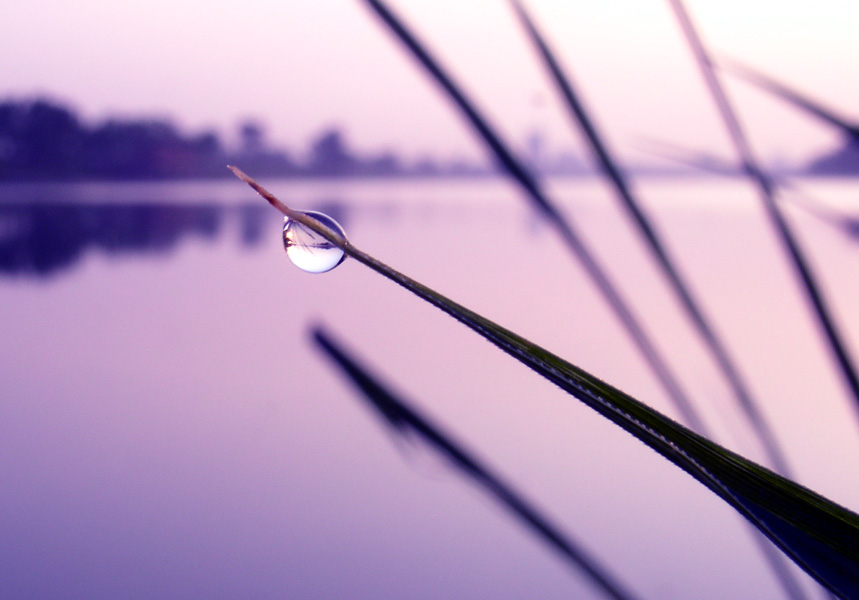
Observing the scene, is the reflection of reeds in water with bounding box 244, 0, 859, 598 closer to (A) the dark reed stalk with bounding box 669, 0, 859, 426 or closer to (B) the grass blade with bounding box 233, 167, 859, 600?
(B) the grass blade with bounding box 233, 167, 859, 600

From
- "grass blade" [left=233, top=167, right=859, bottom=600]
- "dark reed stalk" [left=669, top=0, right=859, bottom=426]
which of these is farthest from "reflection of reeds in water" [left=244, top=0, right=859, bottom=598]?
"dark reed stalk" [left=669, top=0, right=859, bottom=426]

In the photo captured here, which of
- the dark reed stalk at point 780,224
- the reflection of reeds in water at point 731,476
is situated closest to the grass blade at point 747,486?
the reflection of reeds in water at point 731,476

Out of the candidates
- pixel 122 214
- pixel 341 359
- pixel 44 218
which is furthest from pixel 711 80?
pixel 122 214

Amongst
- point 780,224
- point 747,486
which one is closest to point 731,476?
point 747,486

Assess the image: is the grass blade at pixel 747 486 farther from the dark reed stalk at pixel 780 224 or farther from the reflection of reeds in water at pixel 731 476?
the dark reed stalk at pixel 780 224

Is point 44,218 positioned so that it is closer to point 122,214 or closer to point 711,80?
point 122,214

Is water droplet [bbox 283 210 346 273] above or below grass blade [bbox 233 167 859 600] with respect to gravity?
above

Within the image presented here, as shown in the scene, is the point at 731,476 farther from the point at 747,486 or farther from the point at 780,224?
the point at 780,224
